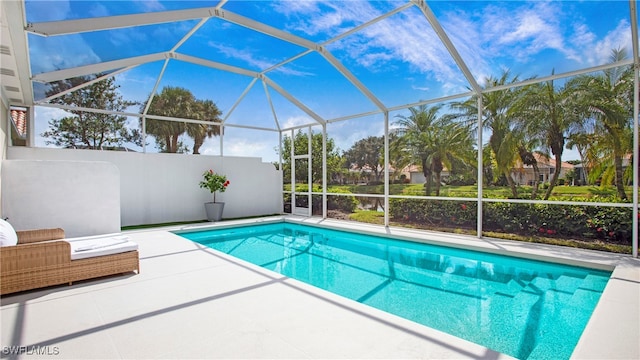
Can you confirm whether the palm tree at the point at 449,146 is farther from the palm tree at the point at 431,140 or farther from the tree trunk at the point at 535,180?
the tree trunk at the point at 535,180

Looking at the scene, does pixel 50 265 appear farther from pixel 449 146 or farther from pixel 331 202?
pixel 449 146

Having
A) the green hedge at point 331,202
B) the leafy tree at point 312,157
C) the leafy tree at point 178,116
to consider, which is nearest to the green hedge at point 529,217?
the green hedge at point 331,202

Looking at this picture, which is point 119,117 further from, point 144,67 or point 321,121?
point 321,121

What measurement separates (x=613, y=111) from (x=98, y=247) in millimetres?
9067

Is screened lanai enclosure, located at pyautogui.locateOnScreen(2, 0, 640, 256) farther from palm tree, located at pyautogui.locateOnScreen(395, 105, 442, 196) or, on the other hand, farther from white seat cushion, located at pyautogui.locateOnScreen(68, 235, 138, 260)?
white seat cushion, located at pyautogui.locateOnScreen(68, 235, 138, 260)

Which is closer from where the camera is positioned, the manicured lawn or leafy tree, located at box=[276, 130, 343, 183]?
the manicured lawn

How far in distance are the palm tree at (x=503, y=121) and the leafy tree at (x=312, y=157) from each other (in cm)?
469

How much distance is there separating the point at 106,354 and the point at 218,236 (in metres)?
6.76

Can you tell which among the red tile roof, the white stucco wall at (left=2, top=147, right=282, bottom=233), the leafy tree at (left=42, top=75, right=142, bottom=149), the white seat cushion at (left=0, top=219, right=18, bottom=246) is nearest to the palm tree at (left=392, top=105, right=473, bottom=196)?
the white stucco wall at (left=2, top=147, right=282, bottom=233)

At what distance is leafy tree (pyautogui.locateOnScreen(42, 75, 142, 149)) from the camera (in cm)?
893

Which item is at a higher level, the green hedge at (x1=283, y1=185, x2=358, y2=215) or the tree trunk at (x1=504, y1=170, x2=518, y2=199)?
the tree trunk at (x1=504, y1=170, x2=518, y2=199)

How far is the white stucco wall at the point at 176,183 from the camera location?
Result: 955cm

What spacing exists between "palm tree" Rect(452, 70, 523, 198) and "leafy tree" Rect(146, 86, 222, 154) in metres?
8.03

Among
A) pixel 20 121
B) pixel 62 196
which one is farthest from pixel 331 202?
pixel 20 121
